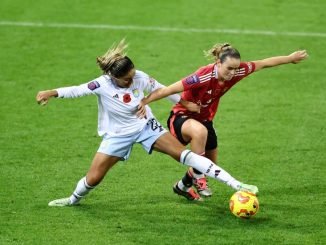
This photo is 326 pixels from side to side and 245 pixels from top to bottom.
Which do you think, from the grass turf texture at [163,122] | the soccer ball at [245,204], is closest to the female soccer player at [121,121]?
the soccer ball at [245,204]

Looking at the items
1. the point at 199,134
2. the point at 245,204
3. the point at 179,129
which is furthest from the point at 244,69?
the point at 245,204

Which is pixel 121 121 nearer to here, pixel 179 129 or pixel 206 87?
pixel 179 129

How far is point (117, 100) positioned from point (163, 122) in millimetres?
3446

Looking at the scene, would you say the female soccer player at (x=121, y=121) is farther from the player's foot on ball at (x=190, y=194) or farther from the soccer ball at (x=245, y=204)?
the player's foot on ball at (x=190, y=194)

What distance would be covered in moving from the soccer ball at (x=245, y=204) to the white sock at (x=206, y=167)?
0.16 m

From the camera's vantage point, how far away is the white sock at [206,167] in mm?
9344

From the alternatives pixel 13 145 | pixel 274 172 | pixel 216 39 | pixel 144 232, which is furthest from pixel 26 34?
pixel 144 232

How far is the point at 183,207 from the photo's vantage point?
9.96m

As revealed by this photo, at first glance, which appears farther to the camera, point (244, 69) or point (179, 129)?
point (179, 129)

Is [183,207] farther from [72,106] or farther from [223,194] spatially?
[72,106]

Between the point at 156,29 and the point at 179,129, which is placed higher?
the point at 179,129

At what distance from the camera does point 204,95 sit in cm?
991

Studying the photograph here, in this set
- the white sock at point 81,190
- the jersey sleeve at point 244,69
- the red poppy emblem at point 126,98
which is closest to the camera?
the red poppy emblem at point 126,98

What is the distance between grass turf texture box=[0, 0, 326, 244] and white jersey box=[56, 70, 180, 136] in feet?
3.16
